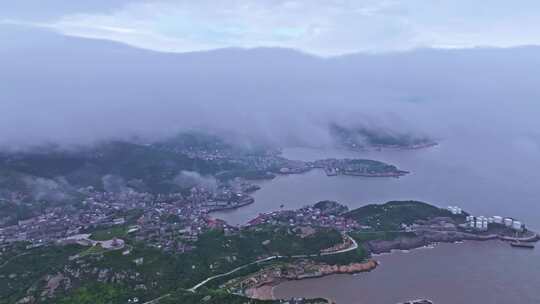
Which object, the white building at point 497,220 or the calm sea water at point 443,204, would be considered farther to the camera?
the white building at point 497,220

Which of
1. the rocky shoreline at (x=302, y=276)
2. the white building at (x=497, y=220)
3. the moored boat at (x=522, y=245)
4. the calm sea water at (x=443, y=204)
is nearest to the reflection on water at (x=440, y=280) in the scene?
the calm sea water at (x=443, y=204)

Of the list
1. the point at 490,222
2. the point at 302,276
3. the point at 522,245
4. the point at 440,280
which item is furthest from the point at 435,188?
the point at 302,276

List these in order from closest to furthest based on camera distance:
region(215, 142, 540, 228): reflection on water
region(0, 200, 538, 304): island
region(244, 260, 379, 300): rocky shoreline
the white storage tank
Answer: region(0, 200, 538, 304): island
region(244, 260, 379, 300): rocky shoreline
the white storage tank
region(215, 142, 540, 228): reflection on water

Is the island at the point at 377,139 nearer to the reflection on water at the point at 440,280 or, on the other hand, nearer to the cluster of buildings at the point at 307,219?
the cluster of buildings at the point at 307,219

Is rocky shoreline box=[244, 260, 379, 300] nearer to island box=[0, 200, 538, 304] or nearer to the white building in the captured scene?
island box=[0, 200, 538, 304]

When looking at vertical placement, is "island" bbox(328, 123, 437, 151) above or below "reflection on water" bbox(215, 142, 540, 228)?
above

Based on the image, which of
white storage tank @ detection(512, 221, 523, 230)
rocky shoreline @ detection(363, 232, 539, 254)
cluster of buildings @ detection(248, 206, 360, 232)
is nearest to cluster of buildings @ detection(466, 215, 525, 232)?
white storage tank @ detection(512, 221, 523, 230)

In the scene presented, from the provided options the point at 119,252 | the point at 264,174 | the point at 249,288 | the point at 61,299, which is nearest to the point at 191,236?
the point at 119,252

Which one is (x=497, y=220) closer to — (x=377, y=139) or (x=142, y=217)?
(x=142, y=217)

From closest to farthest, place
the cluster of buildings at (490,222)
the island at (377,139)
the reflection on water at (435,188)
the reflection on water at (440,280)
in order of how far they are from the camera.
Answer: the reflection on water at (440,280)
the cluster of buildings at (490,222)
the reflection on water at (435,188)
the island at (377,139)
